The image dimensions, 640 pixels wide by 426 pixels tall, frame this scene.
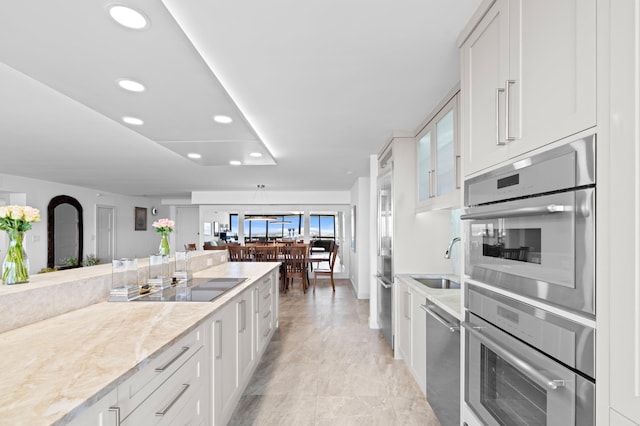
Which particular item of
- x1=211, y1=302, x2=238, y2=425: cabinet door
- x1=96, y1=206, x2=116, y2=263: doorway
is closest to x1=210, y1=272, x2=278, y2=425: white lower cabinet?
x1=211, y1=302, x2=238, y2=425: cabinet door

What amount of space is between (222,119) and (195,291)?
4.13 ft

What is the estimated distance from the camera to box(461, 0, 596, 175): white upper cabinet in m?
0.90

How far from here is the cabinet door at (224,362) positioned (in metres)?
1.88

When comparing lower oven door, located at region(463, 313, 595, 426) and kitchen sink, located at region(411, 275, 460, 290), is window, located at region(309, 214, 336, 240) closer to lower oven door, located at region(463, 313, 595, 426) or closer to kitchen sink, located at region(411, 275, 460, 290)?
kitchen sink, located at region(411, 275, 460, 290)

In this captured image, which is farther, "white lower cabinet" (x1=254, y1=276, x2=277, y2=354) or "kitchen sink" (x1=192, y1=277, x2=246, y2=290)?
"white lower cabinet" (x1=254, y1=276, x2=277, y2=354)

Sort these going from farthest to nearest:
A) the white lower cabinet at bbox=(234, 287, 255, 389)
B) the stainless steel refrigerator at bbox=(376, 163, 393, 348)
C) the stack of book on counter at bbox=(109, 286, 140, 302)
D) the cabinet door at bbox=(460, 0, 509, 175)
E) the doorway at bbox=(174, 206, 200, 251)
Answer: the doorway at bbox=(174, 206, 200, 251), the stainless steel refrigerator at bbox=(376, 163, 393, 348), the white lower cabinet at bbox=(234, 287, 255, 389), the stack of book on counter at bbox=(109, 286, 140, 302), the cabinet door at bbox=(460, 0, 509, 175)

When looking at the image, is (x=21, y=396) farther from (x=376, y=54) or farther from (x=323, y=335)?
(x=323, y=335)

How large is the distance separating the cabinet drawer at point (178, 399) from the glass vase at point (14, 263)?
949 mm

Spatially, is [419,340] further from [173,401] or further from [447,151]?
[173,401]

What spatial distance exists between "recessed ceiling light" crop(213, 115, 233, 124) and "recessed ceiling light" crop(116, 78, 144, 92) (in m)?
0.55

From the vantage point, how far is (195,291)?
7.60 feet

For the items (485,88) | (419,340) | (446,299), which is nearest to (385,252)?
(419,340)

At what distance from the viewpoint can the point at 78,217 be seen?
800 centimetres

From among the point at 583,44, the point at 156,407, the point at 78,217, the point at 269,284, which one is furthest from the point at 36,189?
the point at 583,44
